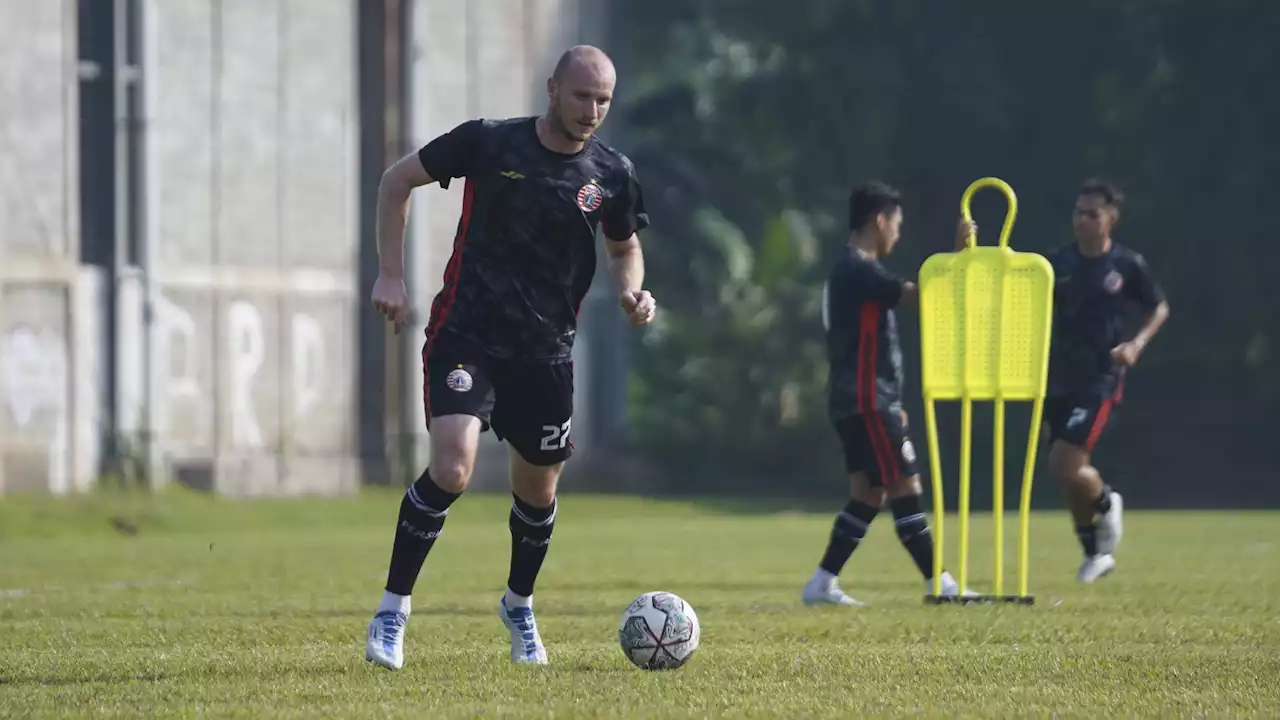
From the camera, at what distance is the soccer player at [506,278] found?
8.01 metres

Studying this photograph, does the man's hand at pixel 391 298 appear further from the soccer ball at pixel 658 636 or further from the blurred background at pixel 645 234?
the blurred background at pixel 645 234

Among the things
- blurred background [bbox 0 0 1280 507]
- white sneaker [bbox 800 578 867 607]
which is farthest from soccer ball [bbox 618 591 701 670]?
blurred background [bbox 0 0 1280 507]

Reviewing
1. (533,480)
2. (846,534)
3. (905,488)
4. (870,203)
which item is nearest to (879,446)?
(905,488)

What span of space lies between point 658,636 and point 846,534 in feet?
14.3

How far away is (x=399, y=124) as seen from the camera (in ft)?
110

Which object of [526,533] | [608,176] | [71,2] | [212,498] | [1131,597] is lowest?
[212,498]

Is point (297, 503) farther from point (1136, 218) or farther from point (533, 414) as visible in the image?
point (533, 414)

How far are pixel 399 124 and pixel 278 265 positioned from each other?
3352 millimetres

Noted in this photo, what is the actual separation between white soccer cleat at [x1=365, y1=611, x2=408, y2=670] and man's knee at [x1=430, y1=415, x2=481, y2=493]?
19.8 inches

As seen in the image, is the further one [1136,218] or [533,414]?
[1136,218]

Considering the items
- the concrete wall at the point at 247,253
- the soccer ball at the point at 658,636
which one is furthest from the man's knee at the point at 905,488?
the concrete wall at the point at 247,253

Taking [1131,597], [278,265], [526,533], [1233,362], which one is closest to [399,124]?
[278,265]

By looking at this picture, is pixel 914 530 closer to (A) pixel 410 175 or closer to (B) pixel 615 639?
(B) pixel 615 639

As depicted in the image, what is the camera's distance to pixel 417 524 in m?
8.10
